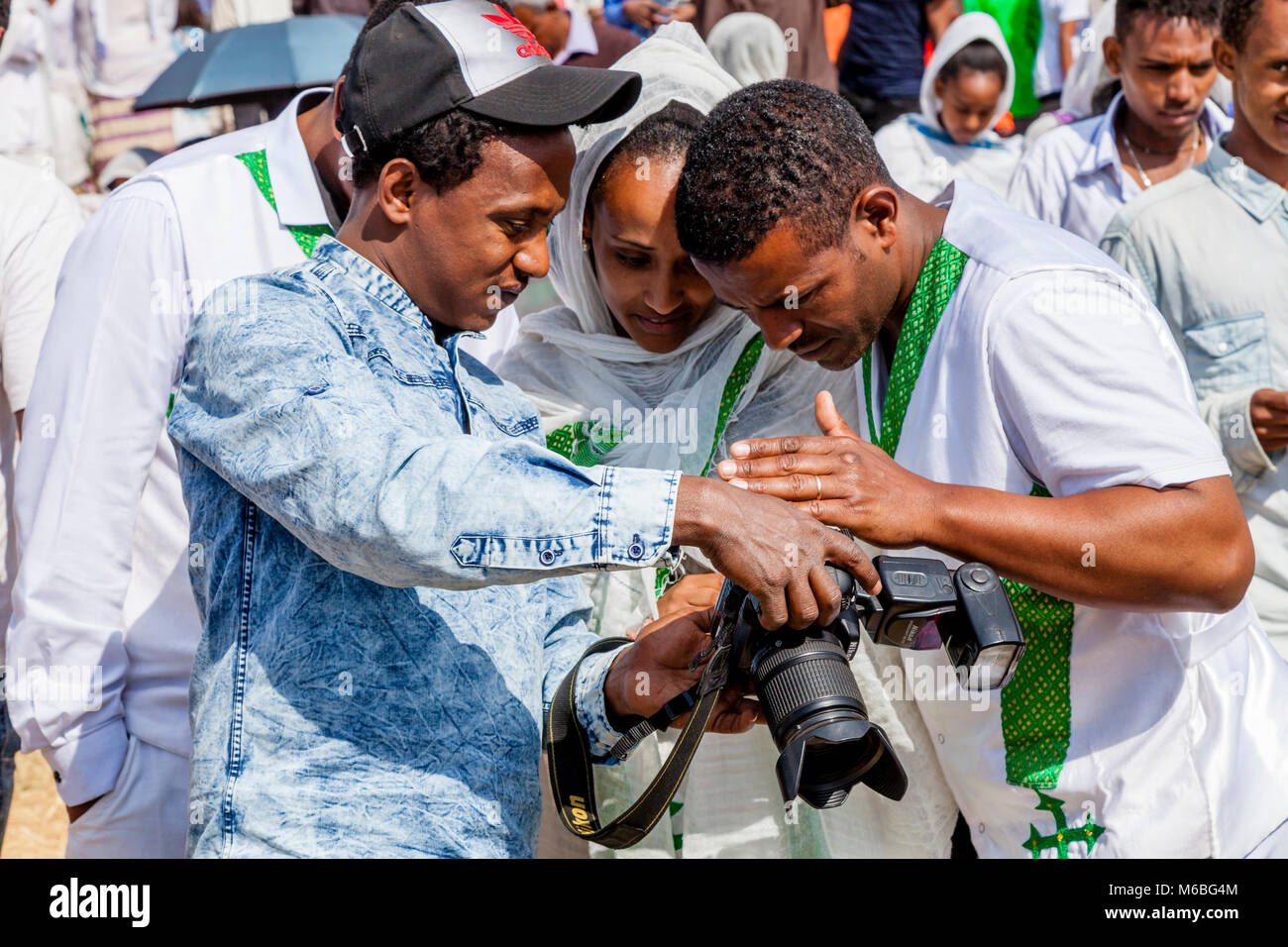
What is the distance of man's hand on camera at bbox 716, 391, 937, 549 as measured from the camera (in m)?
1.67

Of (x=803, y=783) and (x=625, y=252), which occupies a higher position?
(x=625, y=252)

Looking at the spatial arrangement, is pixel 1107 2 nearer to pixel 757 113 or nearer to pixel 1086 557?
pixel 757 113

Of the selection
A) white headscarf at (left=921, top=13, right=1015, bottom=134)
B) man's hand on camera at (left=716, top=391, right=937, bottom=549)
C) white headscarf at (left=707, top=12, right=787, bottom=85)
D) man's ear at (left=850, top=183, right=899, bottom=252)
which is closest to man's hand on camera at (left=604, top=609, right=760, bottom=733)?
man's hand on camera at (left=716, top=391, right=937, bottom=549)

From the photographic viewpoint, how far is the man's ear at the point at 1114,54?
3969 mm

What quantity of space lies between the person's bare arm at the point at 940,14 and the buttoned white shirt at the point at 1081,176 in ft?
6.47

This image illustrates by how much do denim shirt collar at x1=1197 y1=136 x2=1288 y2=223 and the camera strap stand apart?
72.9 inches

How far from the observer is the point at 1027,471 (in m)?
1.90

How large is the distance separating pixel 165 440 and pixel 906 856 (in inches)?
57.0

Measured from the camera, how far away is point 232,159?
7.38 feet

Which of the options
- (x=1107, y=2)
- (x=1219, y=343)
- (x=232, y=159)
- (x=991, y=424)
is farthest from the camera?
(x=1107, y=2)

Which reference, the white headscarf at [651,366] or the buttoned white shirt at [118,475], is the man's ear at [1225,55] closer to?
the white headscarf at [651,366]

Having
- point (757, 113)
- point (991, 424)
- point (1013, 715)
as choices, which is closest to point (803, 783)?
point (1013, 715)

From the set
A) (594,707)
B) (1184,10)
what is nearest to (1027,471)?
(594,707)

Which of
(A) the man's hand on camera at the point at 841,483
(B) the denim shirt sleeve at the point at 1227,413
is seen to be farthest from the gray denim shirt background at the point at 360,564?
(B) the denim shirt sleeve at the point at 1227,413
